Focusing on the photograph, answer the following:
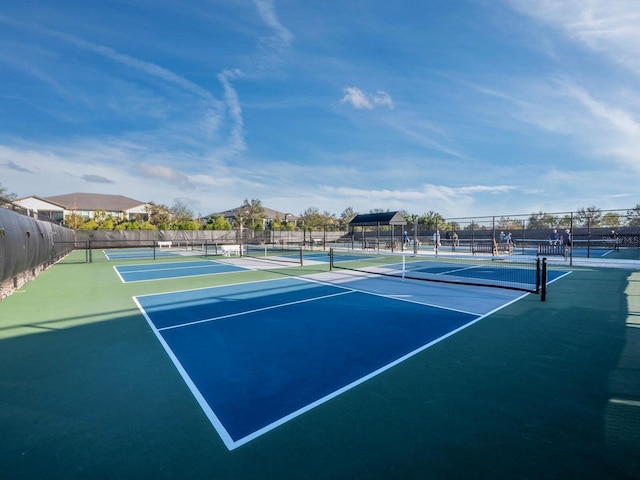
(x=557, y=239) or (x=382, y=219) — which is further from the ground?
(x=382, y=219)

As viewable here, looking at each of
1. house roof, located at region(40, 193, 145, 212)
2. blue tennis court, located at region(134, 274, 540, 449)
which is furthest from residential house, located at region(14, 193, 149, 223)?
blue tennis court, located at region(134, 274, 540, 449)

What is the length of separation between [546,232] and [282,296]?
3230 centimetres

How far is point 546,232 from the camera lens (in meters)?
31.4

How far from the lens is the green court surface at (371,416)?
2518 millimetres

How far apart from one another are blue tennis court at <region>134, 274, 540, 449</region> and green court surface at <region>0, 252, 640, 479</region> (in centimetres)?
21

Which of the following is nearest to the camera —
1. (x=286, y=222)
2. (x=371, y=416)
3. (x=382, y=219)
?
(x=371, y=416)

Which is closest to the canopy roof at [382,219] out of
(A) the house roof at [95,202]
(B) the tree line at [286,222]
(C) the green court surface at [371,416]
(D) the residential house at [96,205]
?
(B) the tree line at [286,222]

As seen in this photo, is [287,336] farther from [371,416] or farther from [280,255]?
[280,255]

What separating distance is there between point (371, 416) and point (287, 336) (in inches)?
107

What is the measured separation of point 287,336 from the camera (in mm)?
5660

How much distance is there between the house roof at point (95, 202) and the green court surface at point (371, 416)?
66445mm

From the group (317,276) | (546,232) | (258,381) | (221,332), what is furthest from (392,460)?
(546,232)

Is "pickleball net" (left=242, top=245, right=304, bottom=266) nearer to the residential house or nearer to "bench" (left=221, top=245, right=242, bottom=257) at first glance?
"bench" (left=221, top=245, right=242, bottom=257)

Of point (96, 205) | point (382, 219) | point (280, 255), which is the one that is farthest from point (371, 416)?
point (96, 205)
